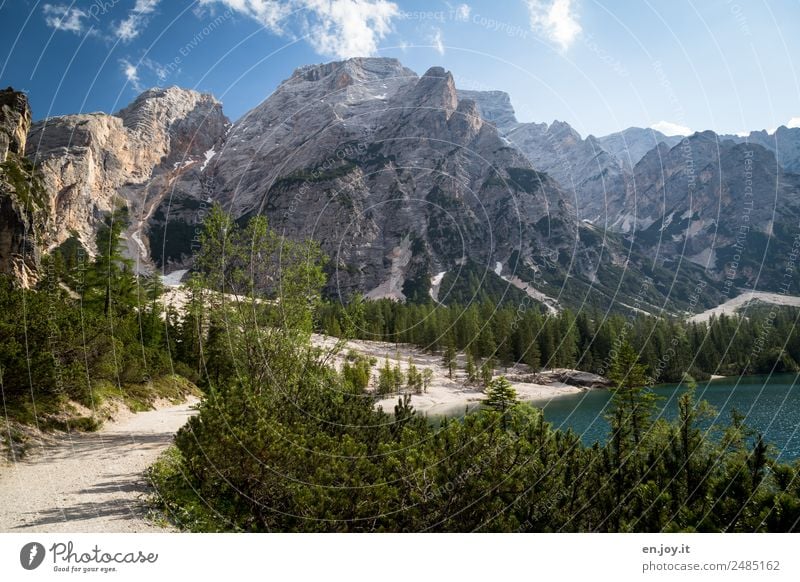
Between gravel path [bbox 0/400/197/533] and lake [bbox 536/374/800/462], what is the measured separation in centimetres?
1852

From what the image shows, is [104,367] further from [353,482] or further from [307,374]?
[353,482]

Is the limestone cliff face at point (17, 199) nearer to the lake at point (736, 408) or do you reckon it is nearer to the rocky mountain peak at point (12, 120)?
the rocky mountain peak at point (12, 120)

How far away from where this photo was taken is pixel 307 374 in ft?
60.0

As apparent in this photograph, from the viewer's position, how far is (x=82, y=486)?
10.8 m

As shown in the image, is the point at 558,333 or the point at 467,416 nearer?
the point at 467,416

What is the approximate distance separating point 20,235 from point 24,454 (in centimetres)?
3215

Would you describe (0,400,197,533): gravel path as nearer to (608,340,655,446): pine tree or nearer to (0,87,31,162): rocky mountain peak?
(608,340,655,446): pine tree

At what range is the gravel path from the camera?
8.24 metres
